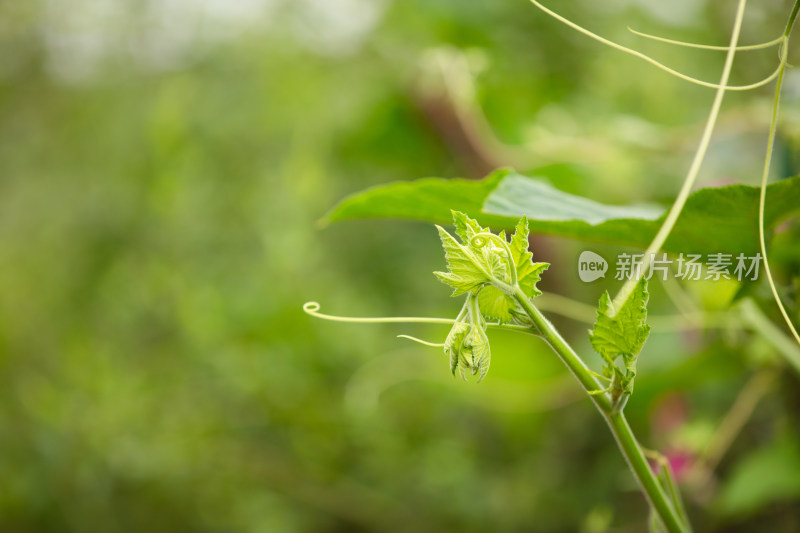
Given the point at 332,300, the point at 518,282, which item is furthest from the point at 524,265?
the point at 332,300

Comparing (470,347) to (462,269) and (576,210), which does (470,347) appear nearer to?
(462,269)

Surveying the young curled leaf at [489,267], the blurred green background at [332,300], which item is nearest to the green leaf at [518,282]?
the young curled leaf at [489,267]

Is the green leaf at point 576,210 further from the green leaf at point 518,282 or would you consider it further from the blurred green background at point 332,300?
the blurred green background at point 332,300

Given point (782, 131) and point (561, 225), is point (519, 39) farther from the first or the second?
point (561, 225)

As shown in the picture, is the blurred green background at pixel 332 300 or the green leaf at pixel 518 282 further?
the blurred green background at pixel 332 300

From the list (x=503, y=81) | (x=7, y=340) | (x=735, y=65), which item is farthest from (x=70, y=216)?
(x=735, y=65)

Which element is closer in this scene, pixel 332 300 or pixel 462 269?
pixel 462 269
